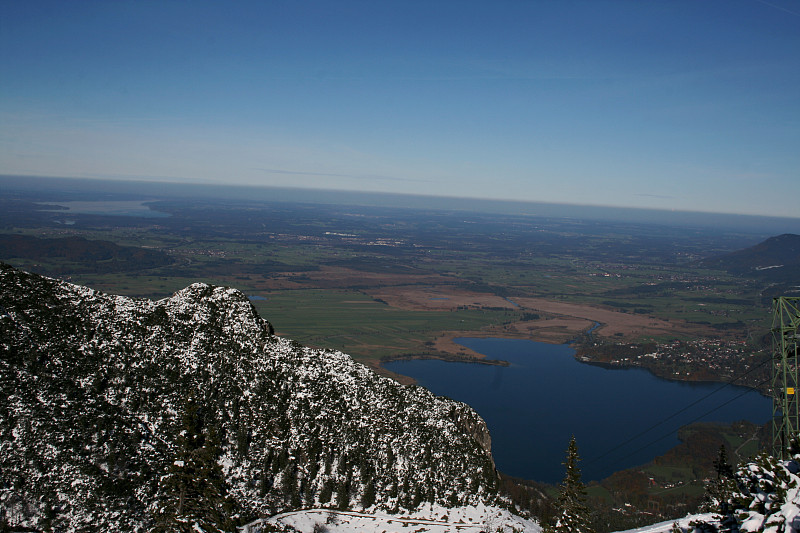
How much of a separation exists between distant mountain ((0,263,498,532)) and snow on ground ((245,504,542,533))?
1121 mm

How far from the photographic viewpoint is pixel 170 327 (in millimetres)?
52656

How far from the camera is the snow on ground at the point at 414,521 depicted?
4038 centimetres

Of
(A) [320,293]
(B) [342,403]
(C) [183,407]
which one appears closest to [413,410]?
(B) [342,403]

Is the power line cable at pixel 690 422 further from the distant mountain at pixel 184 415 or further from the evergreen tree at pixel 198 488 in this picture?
the evergreen tree at pixel 198 488

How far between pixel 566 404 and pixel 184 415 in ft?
290

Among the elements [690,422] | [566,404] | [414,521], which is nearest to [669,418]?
[690,422]

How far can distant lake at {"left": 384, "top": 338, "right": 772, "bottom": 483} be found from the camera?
8588cm

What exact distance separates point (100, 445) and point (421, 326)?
119 meters

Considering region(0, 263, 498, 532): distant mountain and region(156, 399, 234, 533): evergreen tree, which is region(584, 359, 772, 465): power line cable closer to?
region(0, 263, 498, 532): distant mountain

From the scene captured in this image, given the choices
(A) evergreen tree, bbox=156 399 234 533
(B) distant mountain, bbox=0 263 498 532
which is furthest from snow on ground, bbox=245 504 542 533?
(A) evergreen tree, bbox=156 399 234 533

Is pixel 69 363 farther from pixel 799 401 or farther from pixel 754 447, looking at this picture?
pixel 754 447

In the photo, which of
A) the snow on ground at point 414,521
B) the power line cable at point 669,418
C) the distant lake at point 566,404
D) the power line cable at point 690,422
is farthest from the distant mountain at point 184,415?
the power line cable at point 690,422

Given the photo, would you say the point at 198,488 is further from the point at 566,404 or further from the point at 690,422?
the point at 690,422

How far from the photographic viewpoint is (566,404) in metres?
107
